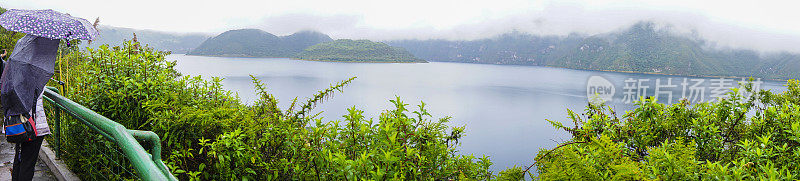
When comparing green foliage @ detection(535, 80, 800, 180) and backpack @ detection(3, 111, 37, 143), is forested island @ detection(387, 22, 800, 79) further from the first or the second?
backpack @ detection(3, 111, 37, 143)

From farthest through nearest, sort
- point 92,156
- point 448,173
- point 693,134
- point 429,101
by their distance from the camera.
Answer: point 429,101, point 693,134, point 448,173, point 92,156

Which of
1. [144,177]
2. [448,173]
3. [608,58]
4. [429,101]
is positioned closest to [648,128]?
[448,173]

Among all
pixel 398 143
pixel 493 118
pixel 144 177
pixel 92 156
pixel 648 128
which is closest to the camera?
pixel 144 177

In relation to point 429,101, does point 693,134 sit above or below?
above

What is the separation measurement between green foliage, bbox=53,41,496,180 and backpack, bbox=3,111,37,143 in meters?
0.33

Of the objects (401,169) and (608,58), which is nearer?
(401,169)

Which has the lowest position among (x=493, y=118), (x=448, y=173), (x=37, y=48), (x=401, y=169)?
(x=493, y=118)

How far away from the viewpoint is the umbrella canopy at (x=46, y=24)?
249 cm

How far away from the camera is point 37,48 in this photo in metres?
2.49

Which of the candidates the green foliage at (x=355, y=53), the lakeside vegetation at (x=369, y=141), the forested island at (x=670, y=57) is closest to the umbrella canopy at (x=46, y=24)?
the lakeside vegetation at (x=369, y=141)

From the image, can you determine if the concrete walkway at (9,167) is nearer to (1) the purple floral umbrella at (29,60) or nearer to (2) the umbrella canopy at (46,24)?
(1) the purple floral umbrella at (29,60)

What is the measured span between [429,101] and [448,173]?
44073 millimetres

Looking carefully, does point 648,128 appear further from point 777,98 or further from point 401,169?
point 401,169

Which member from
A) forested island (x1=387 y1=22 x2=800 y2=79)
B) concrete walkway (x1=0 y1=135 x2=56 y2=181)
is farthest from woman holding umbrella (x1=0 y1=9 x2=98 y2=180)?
forested island (x1=387 y1=22 x2=800 y2=79)
